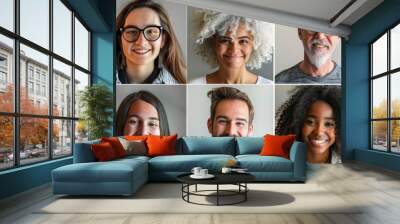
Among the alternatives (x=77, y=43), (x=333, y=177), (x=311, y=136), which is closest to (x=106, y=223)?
(x=333, y=177)

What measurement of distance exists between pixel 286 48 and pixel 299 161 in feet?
12.3

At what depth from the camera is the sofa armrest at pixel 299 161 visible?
Result: 6.22m

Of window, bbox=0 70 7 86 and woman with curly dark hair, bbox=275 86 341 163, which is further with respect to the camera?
woman with curly dark hair, bbox=275 86 341 163

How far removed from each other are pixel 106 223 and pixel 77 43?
17.7 ft

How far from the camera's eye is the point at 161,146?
6.97 meters

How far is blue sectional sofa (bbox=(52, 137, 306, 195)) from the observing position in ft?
16.5

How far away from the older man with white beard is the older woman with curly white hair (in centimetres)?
67

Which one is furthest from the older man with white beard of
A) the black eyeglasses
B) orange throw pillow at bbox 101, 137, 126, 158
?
orange throw pillow at bbox 101, 137, 126, 158

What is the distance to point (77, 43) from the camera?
8.26 metres

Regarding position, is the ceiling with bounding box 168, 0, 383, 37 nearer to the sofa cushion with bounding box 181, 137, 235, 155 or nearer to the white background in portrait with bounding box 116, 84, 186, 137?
the white background in portrait with bounding box 116, 84, 186, 137

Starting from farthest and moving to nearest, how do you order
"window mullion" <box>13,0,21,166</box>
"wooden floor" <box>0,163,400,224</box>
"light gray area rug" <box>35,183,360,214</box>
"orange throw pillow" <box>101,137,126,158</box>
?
1. "orange throw pillow" <box>101,137,126,158</box>
2. "window mullion" <box>13,0,21,166</box>
3. "light gray area rug" <box>35,183,360,214</box>
4. "wooden floor" <box>0,163,400,224</box>

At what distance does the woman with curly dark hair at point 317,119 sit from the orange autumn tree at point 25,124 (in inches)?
209

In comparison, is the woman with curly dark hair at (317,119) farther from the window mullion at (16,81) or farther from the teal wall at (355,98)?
the window mullion at (16,81)

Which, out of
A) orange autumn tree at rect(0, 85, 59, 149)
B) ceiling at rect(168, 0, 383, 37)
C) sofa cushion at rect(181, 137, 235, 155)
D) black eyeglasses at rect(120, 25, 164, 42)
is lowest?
sofa cushion at rect(181, 137, 235, 155)
